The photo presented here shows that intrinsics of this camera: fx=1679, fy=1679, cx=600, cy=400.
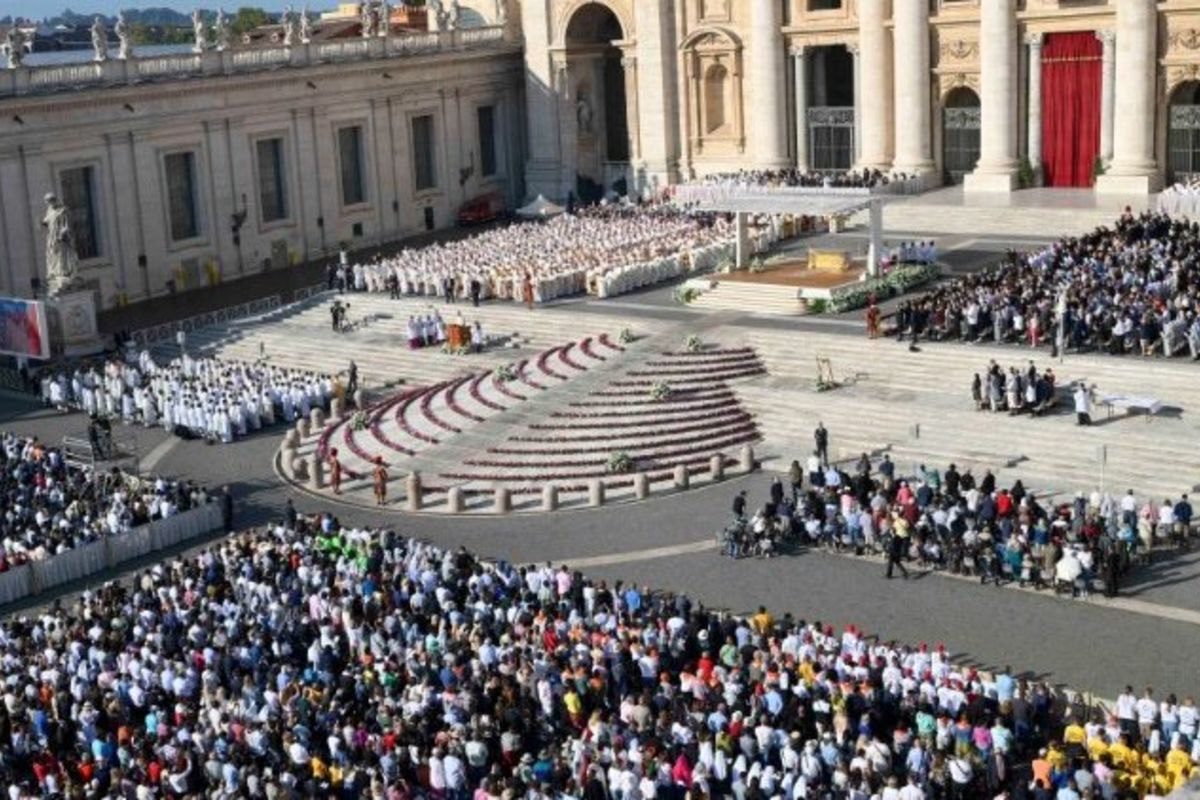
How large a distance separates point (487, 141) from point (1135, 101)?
1153 inches

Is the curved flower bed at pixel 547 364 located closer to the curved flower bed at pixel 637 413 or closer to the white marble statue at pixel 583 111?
the curved flower bed at pixel 637 413

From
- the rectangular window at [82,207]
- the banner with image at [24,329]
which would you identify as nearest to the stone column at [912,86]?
the rectangular window at [82,207]

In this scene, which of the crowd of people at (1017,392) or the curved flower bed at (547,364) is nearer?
the crowd of people at (1017,392)

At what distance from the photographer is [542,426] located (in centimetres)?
4122

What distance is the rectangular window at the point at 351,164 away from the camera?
6762cm

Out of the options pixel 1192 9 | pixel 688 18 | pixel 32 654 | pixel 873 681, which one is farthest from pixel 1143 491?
pixel 688 18

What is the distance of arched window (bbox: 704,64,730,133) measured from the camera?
2832 inches

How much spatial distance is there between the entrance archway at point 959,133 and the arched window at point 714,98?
10424mm

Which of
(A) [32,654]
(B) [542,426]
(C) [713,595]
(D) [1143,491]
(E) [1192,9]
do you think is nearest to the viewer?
(A) [32,654]

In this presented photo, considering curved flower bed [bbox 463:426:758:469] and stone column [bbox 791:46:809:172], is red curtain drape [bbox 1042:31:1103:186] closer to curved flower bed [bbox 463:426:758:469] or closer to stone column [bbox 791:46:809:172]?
stone column [bbox 791:46:809:172]

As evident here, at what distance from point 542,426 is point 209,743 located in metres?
18.5

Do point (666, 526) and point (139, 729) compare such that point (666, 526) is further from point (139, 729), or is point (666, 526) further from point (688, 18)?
point (688, 18)

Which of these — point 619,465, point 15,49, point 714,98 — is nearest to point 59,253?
point 15,49

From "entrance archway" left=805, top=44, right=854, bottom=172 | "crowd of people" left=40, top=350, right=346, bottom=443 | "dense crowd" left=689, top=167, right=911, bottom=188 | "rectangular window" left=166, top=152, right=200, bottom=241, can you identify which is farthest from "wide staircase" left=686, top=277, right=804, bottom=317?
"rectangular window" left=166, top=152, right=200, bottom=241
